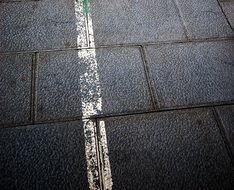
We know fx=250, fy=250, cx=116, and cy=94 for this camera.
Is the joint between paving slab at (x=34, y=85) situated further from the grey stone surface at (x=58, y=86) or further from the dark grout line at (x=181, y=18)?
the dark grout line at (x=181, y=18)

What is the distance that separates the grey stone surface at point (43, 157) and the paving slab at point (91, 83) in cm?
23

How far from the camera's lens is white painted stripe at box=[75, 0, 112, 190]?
256 centimetres

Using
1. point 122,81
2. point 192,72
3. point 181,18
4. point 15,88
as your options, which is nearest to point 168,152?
point 122,81

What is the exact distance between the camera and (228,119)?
2988 millimetres

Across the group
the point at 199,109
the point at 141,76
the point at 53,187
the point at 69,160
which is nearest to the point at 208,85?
the point at 199,109

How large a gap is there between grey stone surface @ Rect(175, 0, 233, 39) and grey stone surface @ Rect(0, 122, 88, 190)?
234cm

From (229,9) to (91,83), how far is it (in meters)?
2.71

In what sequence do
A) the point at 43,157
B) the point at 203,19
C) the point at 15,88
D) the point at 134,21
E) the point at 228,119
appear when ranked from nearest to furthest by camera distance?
the point at 43,157 → the point at 228,119 → the point at 15,88 → the point at 134,21 → the point at 203,19

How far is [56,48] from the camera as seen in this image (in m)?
3.50

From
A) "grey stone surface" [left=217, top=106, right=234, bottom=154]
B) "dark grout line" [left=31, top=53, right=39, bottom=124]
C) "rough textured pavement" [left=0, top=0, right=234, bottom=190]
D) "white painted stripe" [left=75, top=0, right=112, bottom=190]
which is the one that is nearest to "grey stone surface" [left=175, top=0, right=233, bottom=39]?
"rough textured pavement" [left=0, top=0, right=234, bottom=190]

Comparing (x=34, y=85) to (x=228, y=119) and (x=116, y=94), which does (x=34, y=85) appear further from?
(x=228, y=119)

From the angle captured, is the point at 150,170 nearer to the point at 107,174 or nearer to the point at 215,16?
the point at 107,174

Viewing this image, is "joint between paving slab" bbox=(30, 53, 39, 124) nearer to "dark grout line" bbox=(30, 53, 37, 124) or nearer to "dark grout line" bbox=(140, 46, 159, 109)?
"dark grout line" bbox=(30, 53, 37, 124)

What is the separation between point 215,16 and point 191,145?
7.65ft
